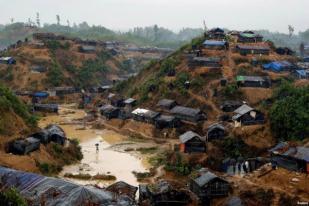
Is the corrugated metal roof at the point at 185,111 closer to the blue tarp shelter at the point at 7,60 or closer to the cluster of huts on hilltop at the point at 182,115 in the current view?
the cluster of huts on hilltop at the point at 182,115

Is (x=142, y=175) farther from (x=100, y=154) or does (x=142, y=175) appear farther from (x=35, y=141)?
(x=35, y=141)

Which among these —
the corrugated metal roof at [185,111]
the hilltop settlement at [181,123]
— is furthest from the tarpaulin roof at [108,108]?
the corrugated metal roof at [185,111]

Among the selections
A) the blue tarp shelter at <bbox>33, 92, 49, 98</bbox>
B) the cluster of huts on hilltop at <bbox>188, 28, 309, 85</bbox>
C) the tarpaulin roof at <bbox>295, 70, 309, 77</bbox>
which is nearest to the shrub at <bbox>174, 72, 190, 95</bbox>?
the cluster of huts on hilltop at <bbox>188, 28, 309, 85</bbox>

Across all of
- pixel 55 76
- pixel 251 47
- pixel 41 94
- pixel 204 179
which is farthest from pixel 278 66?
pixel 55 76

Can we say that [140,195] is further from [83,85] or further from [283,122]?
[83,85]

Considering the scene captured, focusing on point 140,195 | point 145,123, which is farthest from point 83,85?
point 140,195

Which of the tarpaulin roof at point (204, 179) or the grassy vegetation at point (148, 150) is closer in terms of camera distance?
the tarpaulin roof at point (204, 179)

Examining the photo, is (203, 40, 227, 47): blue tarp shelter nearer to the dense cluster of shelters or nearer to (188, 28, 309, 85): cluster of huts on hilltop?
(188, 28, 309, 85): cluster of huts on hilltop
